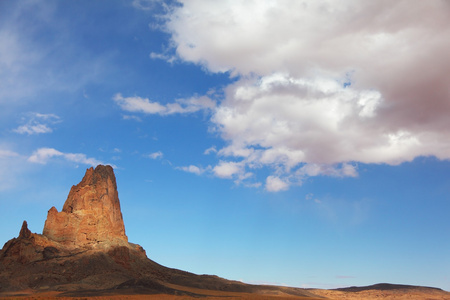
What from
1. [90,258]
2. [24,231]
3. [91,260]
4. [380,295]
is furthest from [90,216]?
[380,295]

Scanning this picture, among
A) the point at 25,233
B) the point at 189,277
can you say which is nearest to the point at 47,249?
the point at 25,233

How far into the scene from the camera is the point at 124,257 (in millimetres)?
133000

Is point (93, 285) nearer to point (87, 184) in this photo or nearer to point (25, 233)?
point (25, 233)

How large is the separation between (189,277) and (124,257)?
22862 millimetres

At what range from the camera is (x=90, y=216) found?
459 feet

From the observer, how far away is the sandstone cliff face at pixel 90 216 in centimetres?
13512

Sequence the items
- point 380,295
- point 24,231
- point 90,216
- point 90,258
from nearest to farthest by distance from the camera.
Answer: point 24,231 < point 90,258 < point 90,216 < point 380,295

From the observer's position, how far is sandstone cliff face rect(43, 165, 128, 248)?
5320 inches

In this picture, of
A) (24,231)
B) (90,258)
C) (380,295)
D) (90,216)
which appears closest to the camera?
(24,231)

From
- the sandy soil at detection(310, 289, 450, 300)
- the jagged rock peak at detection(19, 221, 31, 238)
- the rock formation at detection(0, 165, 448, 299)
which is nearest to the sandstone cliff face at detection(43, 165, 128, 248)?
the rock formation at detection(0, 165, 448, 299)

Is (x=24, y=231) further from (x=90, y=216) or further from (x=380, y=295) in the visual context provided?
(x=380, y=295)

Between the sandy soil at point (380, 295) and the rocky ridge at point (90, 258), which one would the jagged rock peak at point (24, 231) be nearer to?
the rocky ridge at point (90, 258)

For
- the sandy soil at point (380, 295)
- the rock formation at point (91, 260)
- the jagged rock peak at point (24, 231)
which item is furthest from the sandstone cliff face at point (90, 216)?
the sandy soil at point (380, 295)

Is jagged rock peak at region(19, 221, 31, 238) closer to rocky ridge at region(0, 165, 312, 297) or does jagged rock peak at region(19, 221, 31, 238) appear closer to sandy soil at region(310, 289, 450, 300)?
rocky ridge at region(0, 165, 312, 297)
